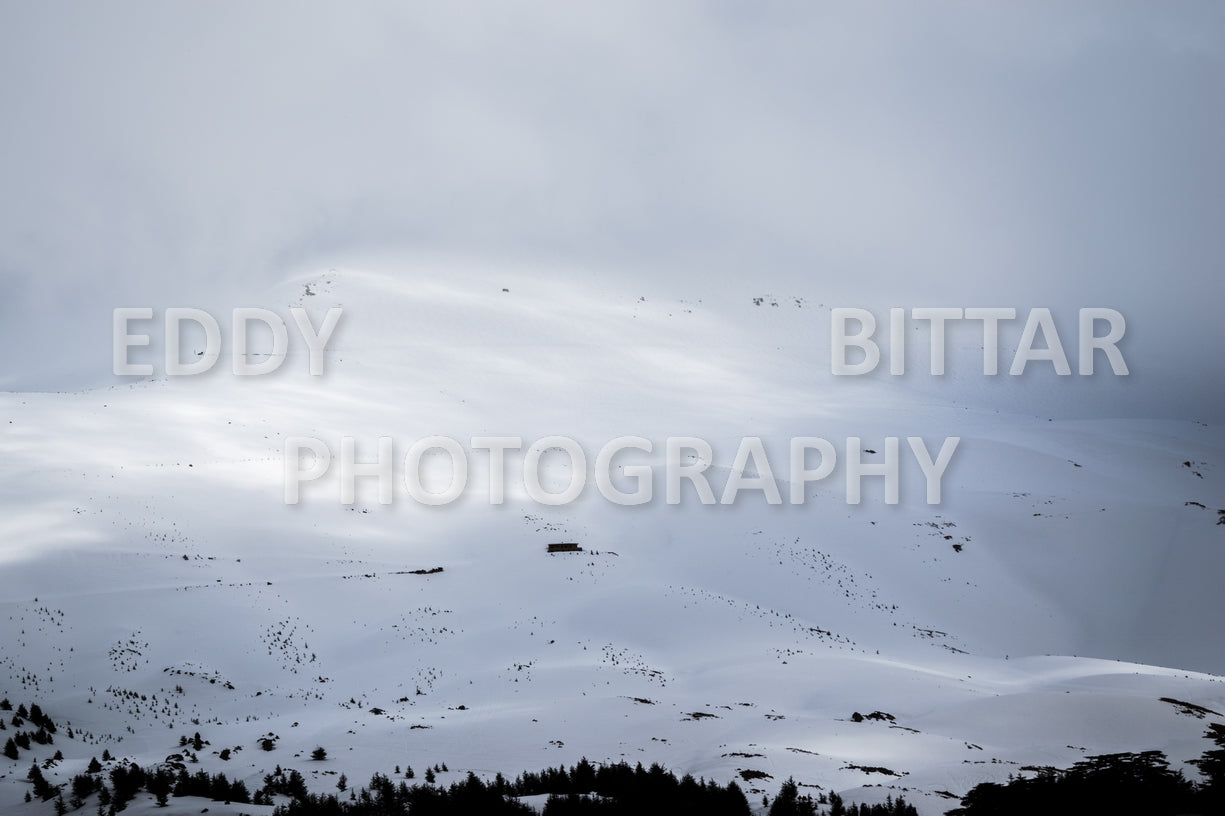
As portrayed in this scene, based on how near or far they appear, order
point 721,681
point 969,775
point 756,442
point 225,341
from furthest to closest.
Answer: point 225,341, point 756,442, point 721,681, point 969,775

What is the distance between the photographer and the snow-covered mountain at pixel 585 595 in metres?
15.2

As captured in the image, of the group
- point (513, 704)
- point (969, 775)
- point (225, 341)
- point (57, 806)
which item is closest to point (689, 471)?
point (513, 704)

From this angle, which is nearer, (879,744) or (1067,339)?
(879,744)

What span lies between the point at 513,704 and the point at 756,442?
1250 inches

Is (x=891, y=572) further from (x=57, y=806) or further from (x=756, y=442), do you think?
(x=57, y=806)

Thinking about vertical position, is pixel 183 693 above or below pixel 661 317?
below

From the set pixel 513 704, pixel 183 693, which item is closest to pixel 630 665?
pixel 513 704

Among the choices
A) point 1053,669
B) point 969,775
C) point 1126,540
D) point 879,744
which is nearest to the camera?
point 969,775

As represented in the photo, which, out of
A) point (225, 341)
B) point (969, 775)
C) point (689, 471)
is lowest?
point (969, 775)

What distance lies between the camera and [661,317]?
74375 millimetres

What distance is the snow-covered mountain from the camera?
15.2 m

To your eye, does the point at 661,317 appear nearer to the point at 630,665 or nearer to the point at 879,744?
the point at 630,665

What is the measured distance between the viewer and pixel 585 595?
26.3m

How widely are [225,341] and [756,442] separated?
33.1m
